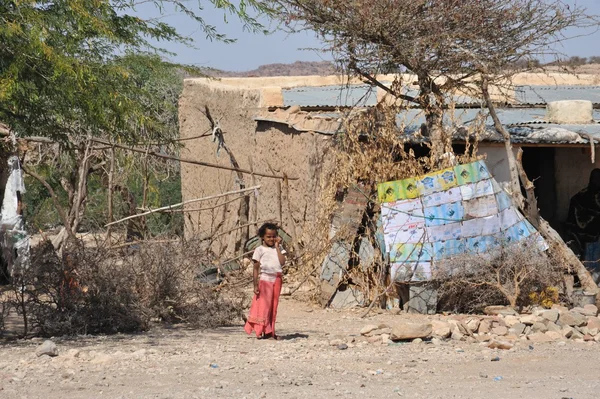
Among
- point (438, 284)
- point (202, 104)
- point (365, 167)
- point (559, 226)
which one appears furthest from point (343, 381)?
point (202, 104)

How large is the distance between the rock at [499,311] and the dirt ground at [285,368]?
118 cm

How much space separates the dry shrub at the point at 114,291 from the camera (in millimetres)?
8531

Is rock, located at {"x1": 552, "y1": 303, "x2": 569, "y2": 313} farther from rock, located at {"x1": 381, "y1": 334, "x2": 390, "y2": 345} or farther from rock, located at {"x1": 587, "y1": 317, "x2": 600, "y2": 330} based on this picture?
rock, located at {"x1": 381, "y1": 334, "x2": 390, "y2": 345}

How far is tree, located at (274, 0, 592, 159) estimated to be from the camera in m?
10.8

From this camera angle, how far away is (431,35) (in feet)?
35.6

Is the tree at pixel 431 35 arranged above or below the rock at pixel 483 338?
above

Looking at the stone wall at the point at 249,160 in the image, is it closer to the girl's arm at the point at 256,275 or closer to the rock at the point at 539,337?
the girl's arm at the point at 256,275

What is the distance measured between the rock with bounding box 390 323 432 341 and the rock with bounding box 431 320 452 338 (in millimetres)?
218

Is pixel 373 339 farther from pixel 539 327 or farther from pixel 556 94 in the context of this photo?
pixel 556 94

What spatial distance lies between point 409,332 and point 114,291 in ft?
8.81

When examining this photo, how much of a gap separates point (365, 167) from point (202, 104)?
4.70 meters

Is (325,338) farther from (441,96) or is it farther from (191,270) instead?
(441,96)

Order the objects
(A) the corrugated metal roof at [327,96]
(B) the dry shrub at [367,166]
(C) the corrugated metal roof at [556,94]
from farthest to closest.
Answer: (C) the corrugated metal roof at [556,94] < (A) the corrugated metal roof at [327,96] < (B) the dry shrub at [367,166]

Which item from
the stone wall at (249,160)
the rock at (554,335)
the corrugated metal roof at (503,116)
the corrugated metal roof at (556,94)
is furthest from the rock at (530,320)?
the corrugated metal roof at (556,94)
